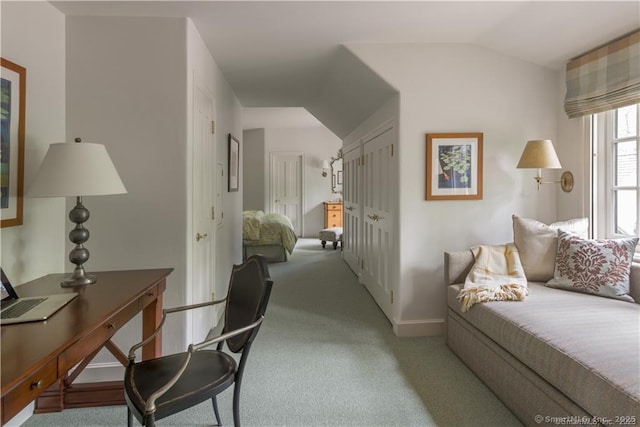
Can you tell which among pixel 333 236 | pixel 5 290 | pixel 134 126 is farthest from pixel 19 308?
pixel 333 236

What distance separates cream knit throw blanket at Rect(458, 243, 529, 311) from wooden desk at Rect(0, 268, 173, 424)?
186 centimetres

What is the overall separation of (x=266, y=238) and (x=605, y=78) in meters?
4.55

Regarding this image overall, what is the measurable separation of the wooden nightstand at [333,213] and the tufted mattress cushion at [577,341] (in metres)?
6.25

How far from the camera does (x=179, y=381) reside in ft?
4.85

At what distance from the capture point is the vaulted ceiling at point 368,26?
219 centimetres

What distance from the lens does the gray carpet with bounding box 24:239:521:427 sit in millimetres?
1869

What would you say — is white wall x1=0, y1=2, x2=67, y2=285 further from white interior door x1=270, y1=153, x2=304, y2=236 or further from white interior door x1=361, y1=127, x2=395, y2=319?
white interior door x1=270, y1=153, x2=304, y2=236

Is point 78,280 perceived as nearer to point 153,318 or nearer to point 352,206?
point 153,318

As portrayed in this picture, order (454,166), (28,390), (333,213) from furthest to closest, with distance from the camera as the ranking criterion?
(333,213), (454,166), (28,390)

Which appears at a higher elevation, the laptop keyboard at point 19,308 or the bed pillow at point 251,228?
the bed pillow at point 251,228

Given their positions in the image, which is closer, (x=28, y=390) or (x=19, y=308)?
(x=28, y=390)

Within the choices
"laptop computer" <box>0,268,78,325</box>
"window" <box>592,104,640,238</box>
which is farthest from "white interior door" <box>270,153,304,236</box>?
"laptop computer" <box>0,268,78,325</box>

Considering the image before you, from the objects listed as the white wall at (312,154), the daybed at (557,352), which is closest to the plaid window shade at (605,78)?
the daybed at (557,352)

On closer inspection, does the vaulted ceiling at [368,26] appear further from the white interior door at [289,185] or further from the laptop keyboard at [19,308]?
the white interior door at [289,185]
